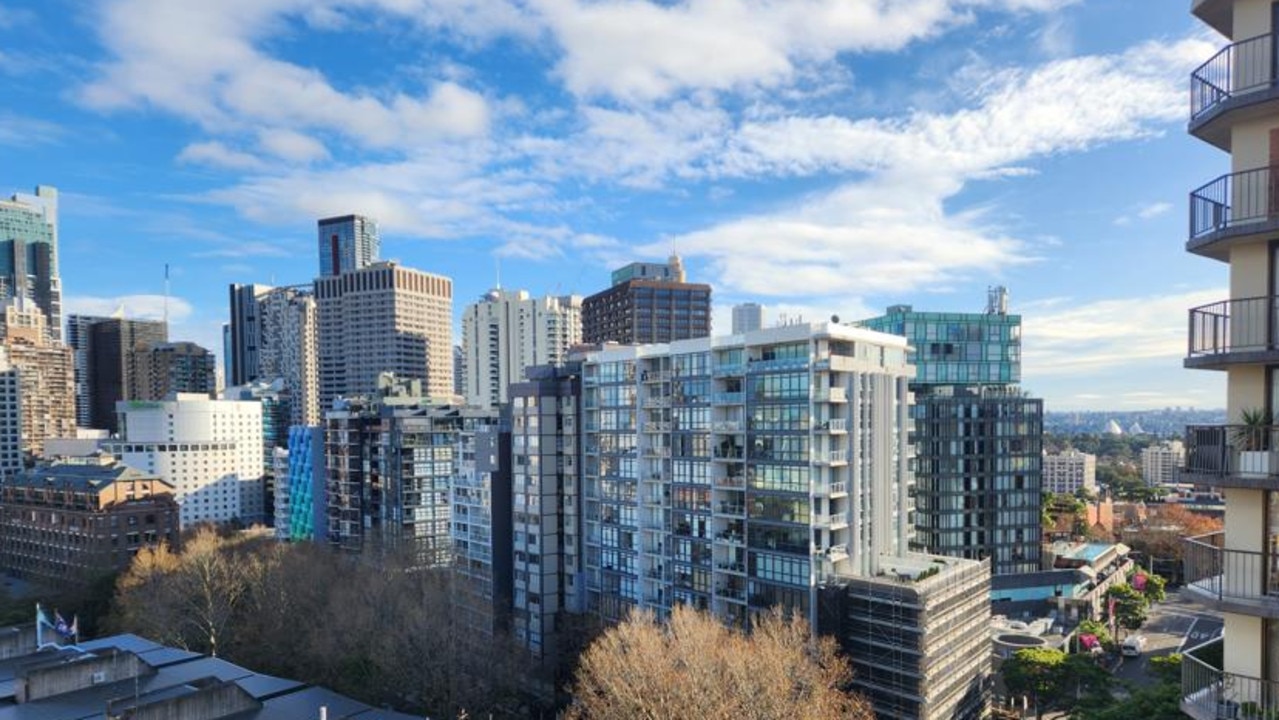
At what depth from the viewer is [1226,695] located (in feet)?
38.7

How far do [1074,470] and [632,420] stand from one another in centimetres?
14035

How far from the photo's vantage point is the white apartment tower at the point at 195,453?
439 ft

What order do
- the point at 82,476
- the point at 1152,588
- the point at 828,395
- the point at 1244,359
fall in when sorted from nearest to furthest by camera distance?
the point at 1244,359
the point at 828,395
the point at 1152,588
the point at 82,476

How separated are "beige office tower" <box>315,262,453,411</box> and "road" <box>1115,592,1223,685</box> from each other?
155m

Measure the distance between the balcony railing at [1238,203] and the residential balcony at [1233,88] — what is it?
0.95 meters

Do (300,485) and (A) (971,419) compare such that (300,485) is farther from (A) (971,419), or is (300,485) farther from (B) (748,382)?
(A) (971,419)

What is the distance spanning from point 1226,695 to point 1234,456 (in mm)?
4070

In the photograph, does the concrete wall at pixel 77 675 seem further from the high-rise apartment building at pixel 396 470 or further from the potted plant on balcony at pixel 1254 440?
the potted plant on balcony at pixel 1254 440

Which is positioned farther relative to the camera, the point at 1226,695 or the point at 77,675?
the point at 77,675

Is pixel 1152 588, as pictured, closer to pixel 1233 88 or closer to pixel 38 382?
pixel 1233 88

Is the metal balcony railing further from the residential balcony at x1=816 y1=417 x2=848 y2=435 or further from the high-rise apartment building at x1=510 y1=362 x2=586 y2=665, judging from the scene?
the high-rise apartment building at x1=510 y1=362 x2=586 y2=665

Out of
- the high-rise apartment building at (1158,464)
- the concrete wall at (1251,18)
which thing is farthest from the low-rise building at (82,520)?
the high-rise apartment building at (1158,464)

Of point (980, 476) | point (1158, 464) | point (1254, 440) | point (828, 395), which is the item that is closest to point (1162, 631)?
point (980, 476)

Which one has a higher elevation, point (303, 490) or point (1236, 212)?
point (1236, 212)
